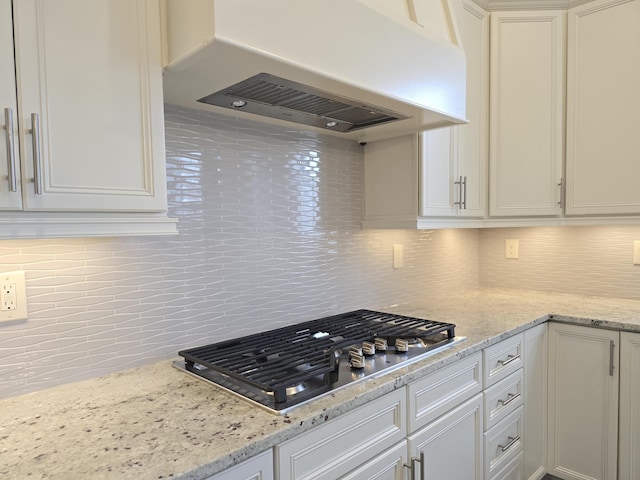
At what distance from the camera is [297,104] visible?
144 cm

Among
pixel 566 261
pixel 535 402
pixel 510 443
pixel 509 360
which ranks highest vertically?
pixel 566 261

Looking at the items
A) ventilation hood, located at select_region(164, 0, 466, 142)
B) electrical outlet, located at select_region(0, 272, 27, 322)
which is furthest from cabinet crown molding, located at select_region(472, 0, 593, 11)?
electrical outlet, located at select_region(0, 272, 27, 322)

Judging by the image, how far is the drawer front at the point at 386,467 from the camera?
1.15 meters

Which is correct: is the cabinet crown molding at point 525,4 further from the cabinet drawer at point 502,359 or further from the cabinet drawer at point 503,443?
the cabinet drawer at point 503,443

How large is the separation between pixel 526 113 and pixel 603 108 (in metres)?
0.35

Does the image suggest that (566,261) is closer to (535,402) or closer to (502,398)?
(535,402)

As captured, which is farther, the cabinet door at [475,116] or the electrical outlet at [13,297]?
the cabinet door at [475,116]

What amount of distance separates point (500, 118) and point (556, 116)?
0.28m

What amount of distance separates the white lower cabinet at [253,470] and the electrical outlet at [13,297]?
722 mm

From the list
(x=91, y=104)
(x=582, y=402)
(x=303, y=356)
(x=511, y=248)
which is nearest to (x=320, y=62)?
(x=91, y=104)

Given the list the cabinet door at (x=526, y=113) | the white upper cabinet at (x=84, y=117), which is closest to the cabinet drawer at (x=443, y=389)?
the white upper cabinet at (x=84, y=117)

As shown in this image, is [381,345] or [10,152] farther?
[381,345]

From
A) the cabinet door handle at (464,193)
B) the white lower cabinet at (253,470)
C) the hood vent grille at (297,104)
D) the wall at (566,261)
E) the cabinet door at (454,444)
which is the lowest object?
the cabinet door at (454,444)

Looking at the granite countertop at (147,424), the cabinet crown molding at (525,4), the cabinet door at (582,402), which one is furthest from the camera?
the cabinet crown molding at (525,4)
